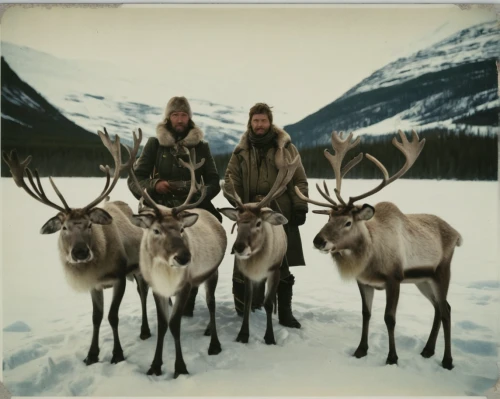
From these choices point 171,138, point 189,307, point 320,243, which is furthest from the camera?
point 189,307

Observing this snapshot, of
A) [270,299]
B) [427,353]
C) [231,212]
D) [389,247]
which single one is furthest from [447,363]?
[231,212]

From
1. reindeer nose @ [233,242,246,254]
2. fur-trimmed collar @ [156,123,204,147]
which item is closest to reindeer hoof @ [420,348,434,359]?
reindeer nose @ [233,242,246,254]

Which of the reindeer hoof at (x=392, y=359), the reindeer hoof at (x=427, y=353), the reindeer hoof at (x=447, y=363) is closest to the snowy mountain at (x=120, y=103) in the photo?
the reindeer hoof at (x=392, y=359)

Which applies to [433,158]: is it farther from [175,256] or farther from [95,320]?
[95,320]

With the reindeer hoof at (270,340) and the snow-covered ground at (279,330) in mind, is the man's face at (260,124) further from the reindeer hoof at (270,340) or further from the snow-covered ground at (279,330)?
the reindeer hoof at (270,340)

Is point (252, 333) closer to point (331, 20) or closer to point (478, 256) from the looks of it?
point (478, 256)

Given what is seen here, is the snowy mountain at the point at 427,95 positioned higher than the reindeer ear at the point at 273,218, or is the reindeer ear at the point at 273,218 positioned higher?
the snowy mountain at the point at 427,95
